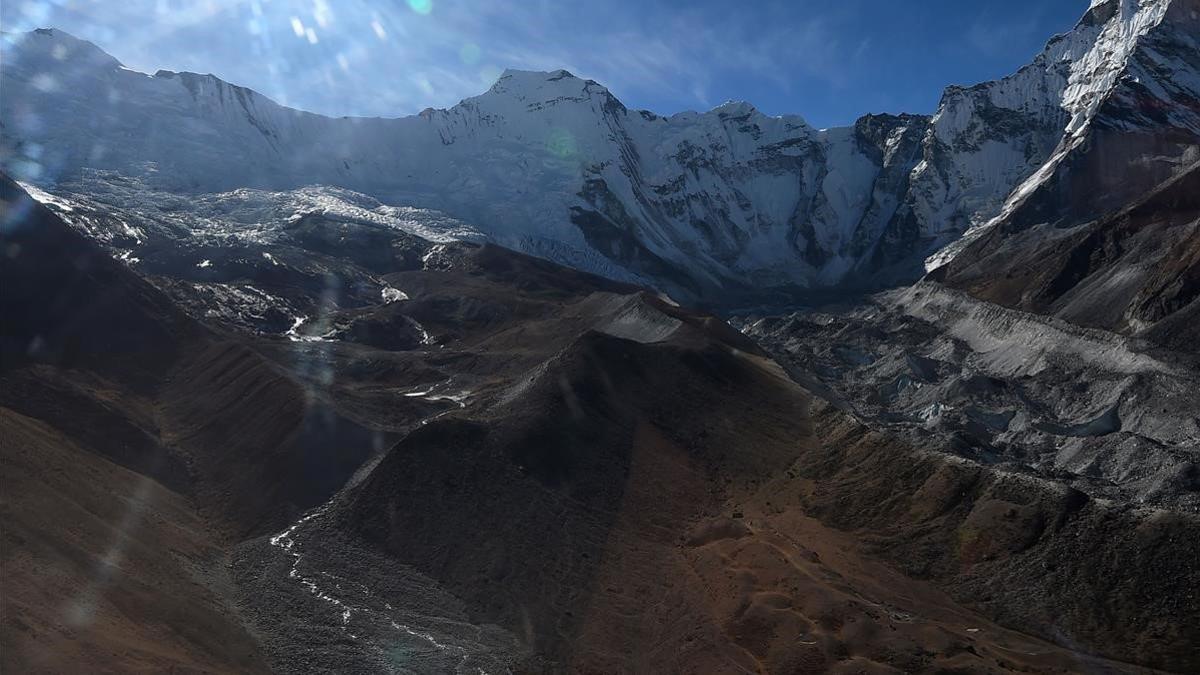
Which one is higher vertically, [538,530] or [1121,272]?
[1121,272]

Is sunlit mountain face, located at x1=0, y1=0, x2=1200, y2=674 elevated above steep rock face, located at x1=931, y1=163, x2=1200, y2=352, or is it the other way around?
steep rock face, located at x1=931, y1=163, x2=1200, y2=352

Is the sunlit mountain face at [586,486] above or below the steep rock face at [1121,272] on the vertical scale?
below

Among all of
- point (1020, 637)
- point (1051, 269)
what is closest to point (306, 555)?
point (1020, 637)

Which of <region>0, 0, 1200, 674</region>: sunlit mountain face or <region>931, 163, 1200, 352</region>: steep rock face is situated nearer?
<region>0, 0, 1200, 674</region>: sunlit mountain face

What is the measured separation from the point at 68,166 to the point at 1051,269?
166101 mm

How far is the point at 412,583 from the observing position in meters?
40.0

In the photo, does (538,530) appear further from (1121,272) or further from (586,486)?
(1121,272)

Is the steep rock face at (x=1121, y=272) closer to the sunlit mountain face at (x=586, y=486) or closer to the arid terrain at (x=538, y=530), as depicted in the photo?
the sunlit mountain face at (x=586, y=486)

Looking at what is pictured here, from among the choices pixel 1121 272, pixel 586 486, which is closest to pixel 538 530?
pixel 586 486

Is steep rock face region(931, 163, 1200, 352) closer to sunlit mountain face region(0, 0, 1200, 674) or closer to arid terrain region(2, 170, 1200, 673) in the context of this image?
sunlit mountain face region(0, 0, 1200, 674)

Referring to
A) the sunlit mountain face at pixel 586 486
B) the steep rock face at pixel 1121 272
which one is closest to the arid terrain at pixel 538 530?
the sunlit mountain face at pixel 586 486

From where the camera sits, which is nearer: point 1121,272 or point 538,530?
point 538,530

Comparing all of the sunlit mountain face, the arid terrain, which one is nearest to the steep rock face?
the sunlit mountain face

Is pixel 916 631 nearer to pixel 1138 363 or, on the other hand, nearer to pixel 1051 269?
pixel 1138 363
